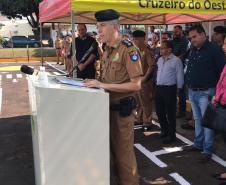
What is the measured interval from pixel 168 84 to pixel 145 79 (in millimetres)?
889

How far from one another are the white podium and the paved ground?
1.69m

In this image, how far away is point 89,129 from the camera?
10.3 ft

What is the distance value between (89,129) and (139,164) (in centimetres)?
241

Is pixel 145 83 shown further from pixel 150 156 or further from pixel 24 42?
pixel 24 42

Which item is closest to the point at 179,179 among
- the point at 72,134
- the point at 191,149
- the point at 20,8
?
the point at 191,149

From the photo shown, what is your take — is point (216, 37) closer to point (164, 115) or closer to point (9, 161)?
point (164, 115)

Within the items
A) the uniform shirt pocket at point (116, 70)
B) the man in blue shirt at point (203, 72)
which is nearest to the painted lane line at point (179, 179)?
the man in blue shirt at point (203, 72)

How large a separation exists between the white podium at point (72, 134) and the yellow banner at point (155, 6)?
1767 mm

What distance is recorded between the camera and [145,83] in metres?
6.96

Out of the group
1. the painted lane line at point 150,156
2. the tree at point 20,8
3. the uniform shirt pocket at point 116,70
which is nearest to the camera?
the uniform shirt pocket at point 116,70

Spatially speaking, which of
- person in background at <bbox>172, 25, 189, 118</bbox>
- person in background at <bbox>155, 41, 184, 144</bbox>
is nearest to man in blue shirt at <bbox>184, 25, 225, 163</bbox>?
person in background at <bbox>155, 41, 184, 144</bbox>

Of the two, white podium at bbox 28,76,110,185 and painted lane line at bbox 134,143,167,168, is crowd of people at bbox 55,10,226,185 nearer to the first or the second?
white podium at bbox 28,76,110,185

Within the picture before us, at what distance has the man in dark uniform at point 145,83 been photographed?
6574 millimetres

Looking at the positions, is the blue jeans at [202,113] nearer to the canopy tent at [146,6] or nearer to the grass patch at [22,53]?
the canopy tent at [146,6]
